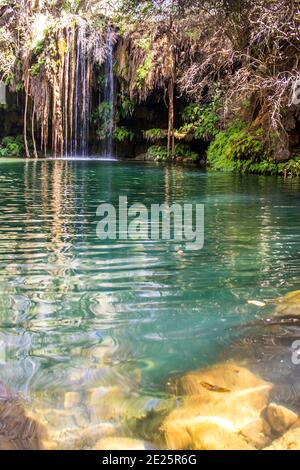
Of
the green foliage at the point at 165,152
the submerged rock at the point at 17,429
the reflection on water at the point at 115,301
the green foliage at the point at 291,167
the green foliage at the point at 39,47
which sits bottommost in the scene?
the submerged rock at the point at 17,429

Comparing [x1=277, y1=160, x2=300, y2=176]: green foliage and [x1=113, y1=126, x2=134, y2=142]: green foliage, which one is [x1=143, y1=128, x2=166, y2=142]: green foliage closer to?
[x1=113, y1=126, x2=134, y2=142]: green foliage

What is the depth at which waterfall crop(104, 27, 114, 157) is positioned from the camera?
65.1ft

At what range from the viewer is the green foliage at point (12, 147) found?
22.2 m

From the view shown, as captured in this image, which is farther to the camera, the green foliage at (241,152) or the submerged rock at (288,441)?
the green foliage at (241,152)

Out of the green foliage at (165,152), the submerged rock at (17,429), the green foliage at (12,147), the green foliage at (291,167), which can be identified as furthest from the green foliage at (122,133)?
the submerged rock at (17,429)

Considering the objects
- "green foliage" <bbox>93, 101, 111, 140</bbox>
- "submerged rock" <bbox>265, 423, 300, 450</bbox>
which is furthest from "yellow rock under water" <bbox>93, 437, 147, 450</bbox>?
"green foliage" <bbox>93, 101, 111, 140</bbox>

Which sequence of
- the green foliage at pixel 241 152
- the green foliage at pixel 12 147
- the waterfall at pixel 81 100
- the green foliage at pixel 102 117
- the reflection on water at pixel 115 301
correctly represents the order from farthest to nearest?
the green foliage at pixel 12 147 < the green foliage at pixel 102 117 < the waterfall at pixel 81 100 < the green foliage at pixel 241 152 < the reflection on water at pixel 115 301

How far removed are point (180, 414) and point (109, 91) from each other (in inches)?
792

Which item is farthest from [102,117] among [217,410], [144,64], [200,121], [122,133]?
[217,410]

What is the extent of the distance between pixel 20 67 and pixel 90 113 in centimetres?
373

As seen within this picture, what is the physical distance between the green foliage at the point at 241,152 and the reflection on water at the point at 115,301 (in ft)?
26.9

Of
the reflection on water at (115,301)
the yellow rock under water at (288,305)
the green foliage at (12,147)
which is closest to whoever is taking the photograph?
the reflection on water at (115,301)

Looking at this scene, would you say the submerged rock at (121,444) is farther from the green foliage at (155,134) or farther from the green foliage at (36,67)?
the green foliage at (36,67)
